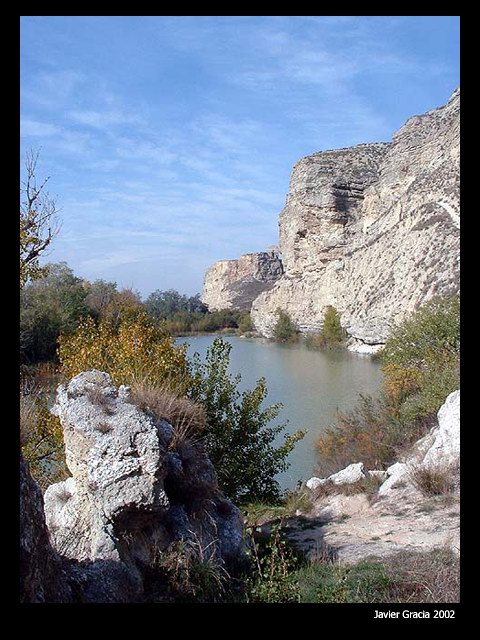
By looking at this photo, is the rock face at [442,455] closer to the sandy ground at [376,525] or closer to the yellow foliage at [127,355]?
the sandy ground at [376,525]

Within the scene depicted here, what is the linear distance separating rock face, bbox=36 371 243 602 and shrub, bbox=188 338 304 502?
11.8 ft

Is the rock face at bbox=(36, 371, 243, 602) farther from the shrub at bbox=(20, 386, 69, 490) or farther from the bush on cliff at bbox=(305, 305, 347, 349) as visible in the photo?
the bush on cliff at bbox=(305, 305, 347, 349)

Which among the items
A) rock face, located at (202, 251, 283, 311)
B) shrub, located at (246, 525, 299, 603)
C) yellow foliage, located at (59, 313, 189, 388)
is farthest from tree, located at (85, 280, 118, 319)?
rock face, located at (202, 251, 283, 311)

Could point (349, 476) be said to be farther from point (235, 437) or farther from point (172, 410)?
point (172, 410)

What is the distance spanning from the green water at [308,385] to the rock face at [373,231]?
3.94 meters

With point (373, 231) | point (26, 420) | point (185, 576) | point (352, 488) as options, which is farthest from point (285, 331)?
point (26, 420)

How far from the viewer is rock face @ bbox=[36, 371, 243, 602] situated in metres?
4.05

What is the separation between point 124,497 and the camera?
4.28 meters

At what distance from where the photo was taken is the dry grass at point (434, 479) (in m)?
7.28

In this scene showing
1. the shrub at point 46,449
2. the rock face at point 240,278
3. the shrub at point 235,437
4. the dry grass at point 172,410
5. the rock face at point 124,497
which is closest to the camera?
the rock face at point 124,497

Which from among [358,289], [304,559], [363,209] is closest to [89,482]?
[304,559]

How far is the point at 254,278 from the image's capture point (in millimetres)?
84812

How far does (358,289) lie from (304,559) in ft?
113

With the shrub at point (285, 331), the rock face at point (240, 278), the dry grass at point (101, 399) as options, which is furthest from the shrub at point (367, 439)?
the rock face at point (240, 278)
